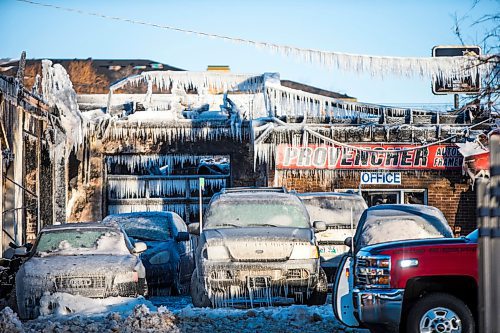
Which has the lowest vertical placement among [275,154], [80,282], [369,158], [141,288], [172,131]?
[141,288]

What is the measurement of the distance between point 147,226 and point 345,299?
26.5 feet

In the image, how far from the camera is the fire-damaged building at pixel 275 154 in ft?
88.1

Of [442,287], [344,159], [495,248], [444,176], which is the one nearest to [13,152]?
[344,159]

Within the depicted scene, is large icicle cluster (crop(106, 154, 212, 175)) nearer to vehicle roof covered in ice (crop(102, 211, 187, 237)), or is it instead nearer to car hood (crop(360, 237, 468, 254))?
vehicle roof covered in ice (crop(102, 211, 187, 237))

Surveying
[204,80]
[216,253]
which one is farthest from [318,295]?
[204,80]

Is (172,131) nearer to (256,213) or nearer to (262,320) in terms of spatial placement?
(256,213)

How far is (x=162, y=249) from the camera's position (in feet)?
55.8

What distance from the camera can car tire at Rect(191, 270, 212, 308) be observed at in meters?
13.1

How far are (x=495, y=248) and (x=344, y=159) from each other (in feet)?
68.2

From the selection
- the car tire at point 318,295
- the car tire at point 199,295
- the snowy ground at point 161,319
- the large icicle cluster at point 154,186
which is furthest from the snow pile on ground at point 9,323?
the large icicle cluster at point 154,186

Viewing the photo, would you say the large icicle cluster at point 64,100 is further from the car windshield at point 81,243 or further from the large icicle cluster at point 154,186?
the car windshield at point 81,243

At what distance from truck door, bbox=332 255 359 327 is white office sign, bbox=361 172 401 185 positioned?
53.2 ft

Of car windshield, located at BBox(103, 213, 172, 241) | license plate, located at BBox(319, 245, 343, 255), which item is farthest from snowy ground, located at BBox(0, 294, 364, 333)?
car windshield, located at BBox(103, 213, 172, 241)

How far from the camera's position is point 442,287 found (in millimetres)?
9750
